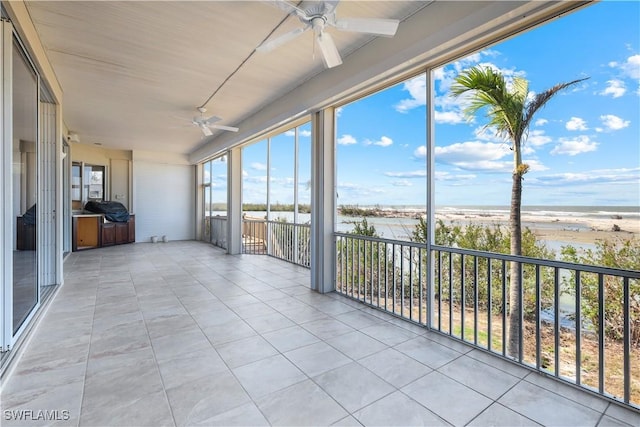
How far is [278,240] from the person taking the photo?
264 inches

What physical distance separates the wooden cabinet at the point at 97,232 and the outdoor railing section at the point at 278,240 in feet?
12.2

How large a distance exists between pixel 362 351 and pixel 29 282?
327cm

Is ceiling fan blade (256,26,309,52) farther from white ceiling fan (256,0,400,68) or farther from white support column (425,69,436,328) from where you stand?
white support column (425,69,436,328)

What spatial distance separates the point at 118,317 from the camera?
10.4 feet

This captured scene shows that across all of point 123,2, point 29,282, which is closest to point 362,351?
point 29,282

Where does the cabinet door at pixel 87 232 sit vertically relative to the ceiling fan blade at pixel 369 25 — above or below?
below

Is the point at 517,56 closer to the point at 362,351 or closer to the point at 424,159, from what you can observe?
the point at 424,159

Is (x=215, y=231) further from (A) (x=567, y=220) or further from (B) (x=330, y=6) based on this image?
(A) (x=567, y=220)

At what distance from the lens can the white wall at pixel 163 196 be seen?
9.06 m

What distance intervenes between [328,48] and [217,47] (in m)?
1.51

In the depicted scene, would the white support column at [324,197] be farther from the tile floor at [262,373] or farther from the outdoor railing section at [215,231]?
the outdoor railing section at [215,231]

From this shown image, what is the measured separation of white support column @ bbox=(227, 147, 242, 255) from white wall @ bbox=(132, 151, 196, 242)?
3.37 m

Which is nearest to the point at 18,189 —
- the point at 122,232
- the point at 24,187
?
the point at 24,187

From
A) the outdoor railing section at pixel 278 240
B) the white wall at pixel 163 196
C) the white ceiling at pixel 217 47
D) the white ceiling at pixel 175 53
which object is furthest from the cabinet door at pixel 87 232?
the outdoor railing section at pixel 278 240
